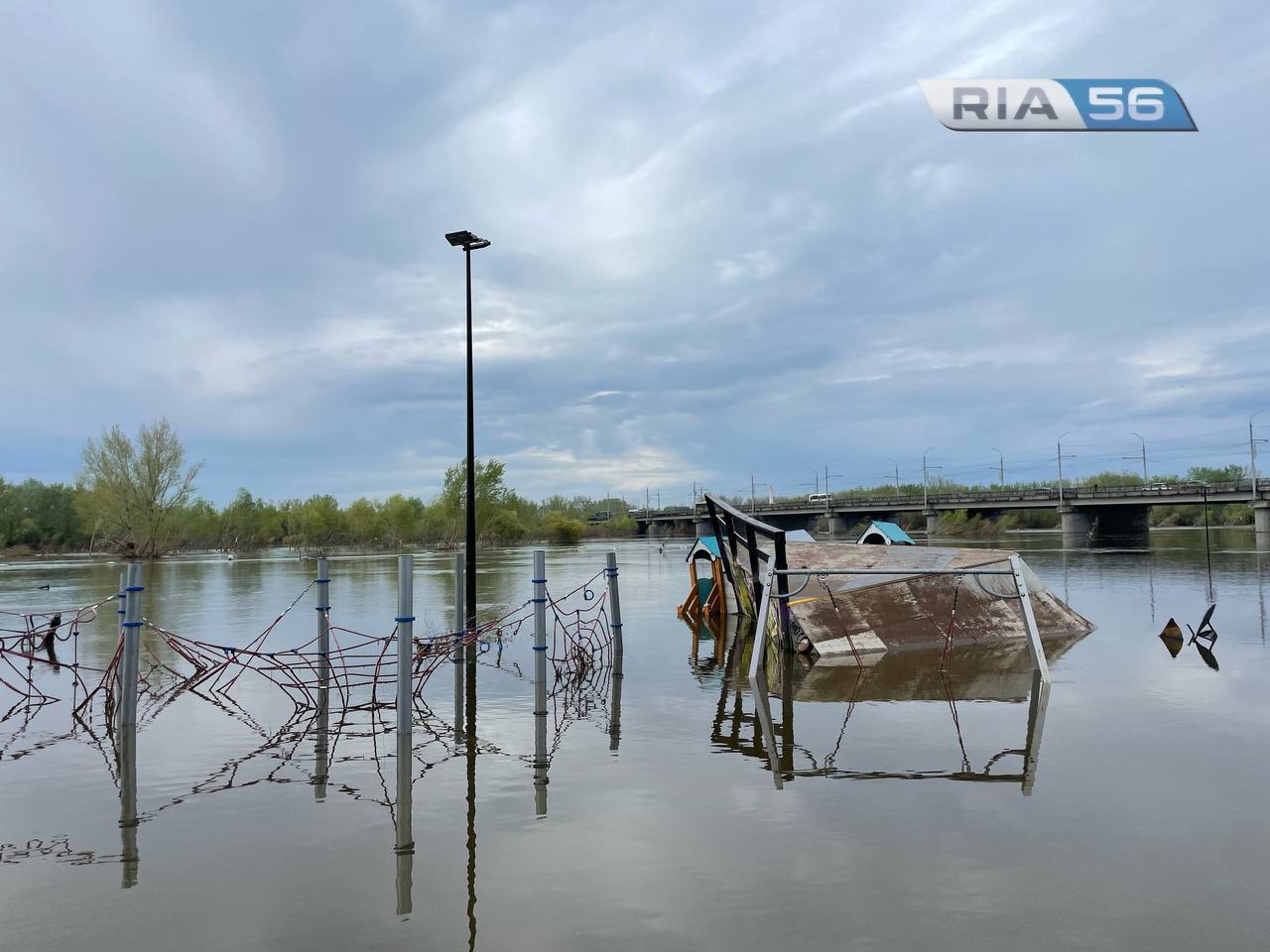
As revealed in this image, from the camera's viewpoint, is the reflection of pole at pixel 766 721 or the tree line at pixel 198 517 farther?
the tree line at pixel 198 517

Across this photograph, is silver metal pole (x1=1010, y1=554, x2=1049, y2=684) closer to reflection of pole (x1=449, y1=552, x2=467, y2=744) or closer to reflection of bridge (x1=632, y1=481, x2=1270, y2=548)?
reflection of pole (x1=449, y1=552, x2=467, y2=744)

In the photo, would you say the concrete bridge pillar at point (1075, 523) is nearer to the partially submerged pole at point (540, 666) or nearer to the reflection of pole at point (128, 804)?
the partially submerged pole at point (540, 666)

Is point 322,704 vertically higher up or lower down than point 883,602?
lower down

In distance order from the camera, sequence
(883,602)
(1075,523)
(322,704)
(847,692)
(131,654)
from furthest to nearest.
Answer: (1075,523) → (883,602) → (847,692) → (322,704) → (131,654)

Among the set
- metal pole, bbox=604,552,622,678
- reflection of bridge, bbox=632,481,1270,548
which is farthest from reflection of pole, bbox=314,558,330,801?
reflection of bridge, bbox=632,481,1270,548

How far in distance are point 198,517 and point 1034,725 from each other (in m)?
89.7

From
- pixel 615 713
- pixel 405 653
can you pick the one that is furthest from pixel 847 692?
pixel 405 653

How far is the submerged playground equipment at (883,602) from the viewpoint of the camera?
14523 millimetres

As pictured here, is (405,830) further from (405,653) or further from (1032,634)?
(1032,634)

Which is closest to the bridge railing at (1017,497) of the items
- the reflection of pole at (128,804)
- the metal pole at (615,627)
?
the metal pole at (615,627)

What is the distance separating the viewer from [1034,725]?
920 cm

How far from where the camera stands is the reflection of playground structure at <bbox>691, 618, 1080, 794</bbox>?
7664 mm

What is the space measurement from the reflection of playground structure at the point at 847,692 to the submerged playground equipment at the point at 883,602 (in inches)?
18.8

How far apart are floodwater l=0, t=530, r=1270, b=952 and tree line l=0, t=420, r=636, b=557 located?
64.3m
